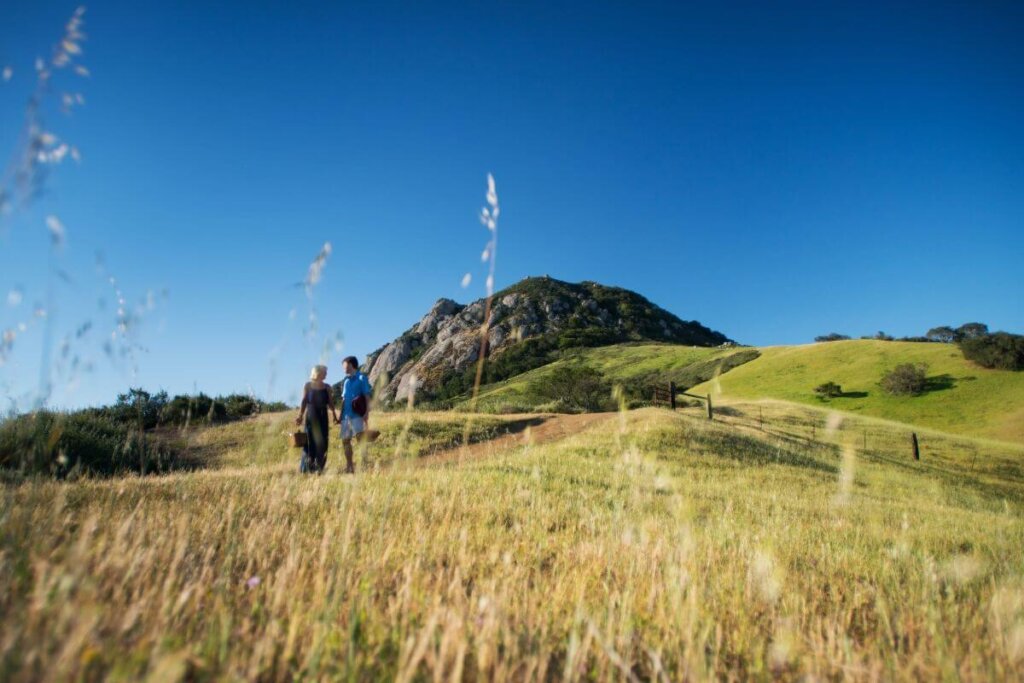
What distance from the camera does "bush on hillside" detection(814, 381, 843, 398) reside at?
48550 mm

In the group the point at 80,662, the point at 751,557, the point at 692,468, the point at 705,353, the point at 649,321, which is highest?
the point at 649,321

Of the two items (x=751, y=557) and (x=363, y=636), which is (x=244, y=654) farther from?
(x=751, y=557)

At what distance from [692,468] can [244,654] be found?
14.9 m

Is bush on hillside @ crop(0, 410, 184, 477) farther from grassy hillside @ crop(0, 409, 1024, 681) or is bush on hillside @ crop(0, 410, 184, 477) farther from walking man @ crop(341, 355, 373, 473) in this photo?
grassy hillside @ crop(0, 409, 1024, 681)

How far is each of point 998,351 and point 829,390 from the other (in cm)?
1464

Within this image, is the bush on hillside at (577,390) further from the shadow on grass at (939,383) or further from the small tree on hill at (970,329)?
the small tree on hill at (970,329)

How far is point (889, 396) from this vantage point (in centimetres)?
4625

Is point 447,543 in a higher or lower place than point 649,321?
lower

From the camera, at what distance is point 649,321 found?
15100 cm

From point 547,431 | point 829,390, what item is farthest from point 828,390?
point 547,431

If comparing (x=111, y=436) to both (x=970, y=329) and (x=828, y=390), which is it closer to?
(x=828, y=390)

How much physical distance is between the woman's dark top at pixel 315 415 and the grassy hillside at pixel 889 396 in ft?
95.8

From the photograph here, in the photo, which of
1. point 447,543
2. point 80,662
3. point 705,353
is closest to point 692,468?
point 447,543

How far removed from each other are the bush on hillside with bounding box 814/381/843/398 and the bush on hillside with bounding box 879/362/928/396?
3.79 m
